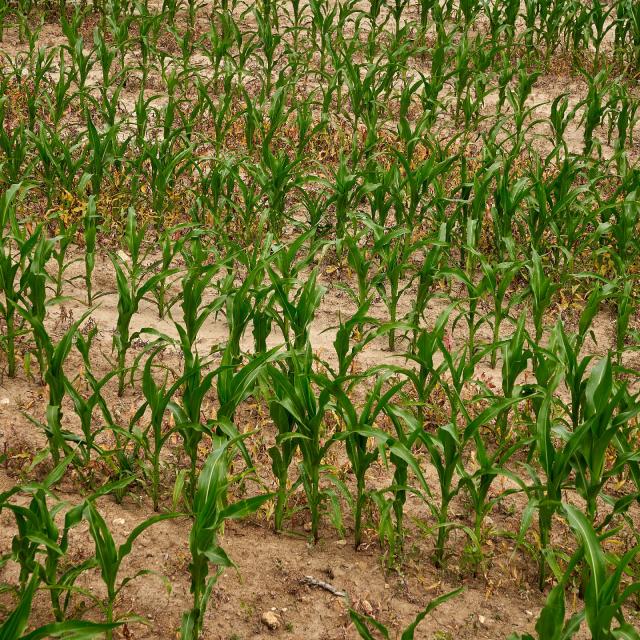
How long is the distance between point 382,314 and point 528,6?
3.66 metres

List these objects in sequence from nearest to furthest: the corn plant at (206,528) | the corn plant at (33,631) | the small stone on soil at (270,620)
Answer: the corn plant at (33,631) → the corn plant at (206,528) → the small stone on soil at (270,620)

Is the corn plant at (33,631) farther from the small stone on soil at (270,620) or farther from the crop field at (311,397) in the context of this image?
the small stone on soil at (270,620)

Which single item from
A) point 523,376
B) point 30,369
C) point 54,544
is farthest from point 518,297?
point 54,544

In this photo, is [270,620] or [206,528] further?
[270,620]

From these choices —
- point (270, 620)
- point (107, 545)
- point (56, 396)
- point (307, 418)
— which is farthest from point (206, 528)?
point (56, 396)

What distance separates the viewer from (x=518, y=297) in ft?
13.8

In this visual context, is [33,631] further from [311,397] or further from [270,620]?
[311,397]

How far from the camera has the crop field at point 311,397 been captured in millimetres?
2826

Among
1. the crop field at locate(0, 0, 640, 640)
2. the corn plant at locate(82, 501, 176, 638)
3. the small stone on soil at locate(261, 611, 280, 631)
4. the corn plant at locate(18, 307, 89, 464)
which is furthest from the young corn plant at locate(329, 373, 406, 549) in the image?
the corn plant at locate(18, 307, 89, 464)

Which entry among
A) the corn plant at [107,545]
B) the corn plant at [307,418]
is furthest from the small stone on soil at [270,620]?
the corn plant at [107,545]

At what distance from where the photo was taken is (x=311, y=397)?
10.0 feet

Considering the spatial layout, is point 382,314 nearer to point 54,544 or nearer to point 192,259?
point 192,259

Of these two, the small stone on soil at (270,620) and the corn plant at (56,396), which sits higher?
the corn plant at (56,396)

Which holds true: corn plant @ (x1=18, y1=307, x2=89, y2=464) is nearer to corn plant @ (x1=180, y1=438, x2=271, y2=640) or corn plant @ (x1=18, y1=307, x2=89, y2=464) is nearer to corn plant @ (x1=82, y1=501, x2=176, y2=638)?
corn plant @ (x1=82, y1=501, x2=176, y2=638)
